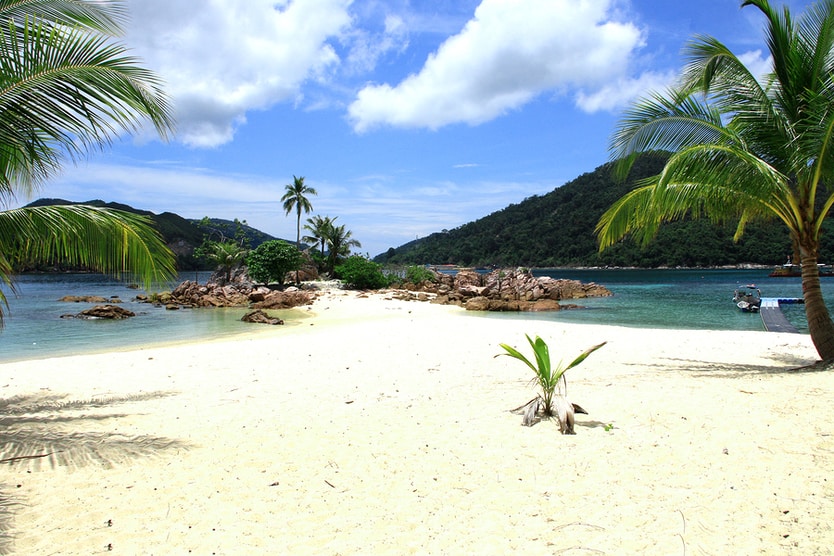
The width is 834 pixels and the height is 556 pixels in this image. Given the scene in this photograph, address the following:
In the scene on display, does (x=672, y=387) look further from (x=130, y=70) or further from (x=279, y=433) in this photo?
(x=130, y=70)

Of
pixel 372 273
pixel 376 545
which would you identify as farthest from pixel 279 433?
pixel 372 273

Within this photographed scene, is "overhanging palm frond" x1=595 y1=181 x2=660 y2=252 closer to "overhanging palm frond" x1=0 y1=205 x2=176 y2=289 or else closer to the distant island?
"overhanging palm frond" x1=0 y1=205 x2=176 y2=289

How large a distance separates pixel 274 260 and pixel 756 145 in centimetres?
3473

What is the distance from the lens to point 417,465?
4.28 m

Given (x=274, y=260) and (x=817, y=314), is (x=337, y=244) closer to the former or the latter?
(x=274, y=260)

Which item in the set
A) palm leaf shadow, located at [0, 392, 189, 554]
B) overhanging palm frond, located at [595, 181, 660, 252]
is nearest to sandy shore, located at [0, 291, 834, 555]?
palm leaf shadow, located at [0, 392, 189, 554]

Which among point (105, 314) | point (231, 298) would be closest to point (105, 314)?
point (105, 314)

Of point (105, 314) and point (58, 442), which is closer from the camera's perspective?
point (58, 442)

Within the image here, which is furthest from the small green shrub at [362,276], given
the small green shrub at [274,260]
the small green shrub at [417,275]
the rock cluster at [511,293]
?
the small green shrub at [274,260]

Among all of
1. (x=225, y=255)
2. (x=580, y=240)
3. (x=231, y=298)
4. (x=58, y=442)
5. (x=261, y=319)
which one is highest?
(x=580, y=240)

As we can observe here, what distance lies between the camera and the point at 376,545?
3.05 metres

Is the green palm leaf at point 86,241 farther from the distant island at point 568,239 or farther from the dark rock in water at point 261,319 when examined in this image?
the distant island at point 568,239

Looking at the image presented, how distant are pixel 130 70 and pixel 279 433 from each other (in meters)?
4.19

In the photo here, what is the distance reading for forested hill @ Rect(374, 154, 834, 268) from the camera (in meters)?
86.1
